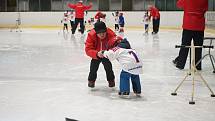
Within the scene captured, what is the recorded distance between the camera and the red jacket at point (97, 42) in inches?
221

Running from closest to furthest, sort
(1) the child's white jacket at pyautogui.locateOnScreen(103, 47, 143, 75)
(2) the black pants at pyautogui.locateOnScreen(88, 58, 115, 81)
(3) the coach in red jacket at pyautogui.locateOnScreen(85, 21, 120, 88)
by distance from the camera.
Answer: (1) the child's white jacket at pyautogui.locateOnScreen(103, 47, 143, 75) → (3) the coach in red jacket at pyautogui.locateOnScreen(85, 21, 120, 88) → (2) the black pants at pyautogui.locateOnScreen(88, 58, 115, 81)

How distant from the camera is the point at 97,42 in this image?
18.8 ft

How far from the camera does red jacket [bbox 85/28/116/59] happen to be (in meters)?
5.60

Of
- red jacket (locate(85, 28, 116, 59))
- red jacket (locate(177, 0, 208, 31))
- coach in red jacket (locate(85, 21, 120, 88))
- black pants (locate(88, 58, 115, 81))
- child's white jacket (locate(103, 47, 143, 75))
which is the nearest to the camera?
child's white jacket (locate(103, 47, 143, 75))

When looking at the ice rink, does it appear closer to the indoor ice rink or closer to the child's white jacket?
the indoor ice rink

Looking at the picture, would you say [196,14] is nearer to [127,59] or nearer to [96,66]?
[96,66]

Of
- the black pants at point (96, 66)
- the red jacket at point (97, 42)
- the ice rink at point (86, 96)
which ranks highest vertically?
the red jacket at point (97, 42)

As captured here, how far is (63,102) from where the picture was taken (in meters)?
5.08

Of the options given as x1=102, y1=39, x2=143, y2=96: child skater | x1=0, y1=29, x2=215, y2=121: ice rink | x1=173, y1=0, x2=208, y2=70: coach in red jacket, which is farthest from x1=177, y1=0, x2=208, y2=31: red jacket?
x1=102, y1=39, x2=143, y2=96: child skater

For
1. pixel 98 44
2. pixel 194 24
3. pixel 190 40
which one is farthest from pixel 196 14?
pixel 98 44

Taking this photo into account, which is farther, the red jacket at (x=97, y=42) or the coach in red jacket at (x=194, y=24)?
the coach in red jacket at (x=194, y=24)

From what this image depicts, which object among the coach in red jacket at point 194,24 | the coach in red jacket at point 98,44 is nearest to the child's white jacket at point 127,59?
the coach in red jacket at point 98,44

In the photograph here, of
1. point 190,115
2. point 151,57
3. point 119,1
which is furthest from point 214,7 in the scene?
point 190,115

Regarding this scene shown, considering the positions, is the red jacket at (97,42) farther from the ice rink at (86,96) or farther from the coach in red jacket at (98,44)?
the ice rink at (86,96)
